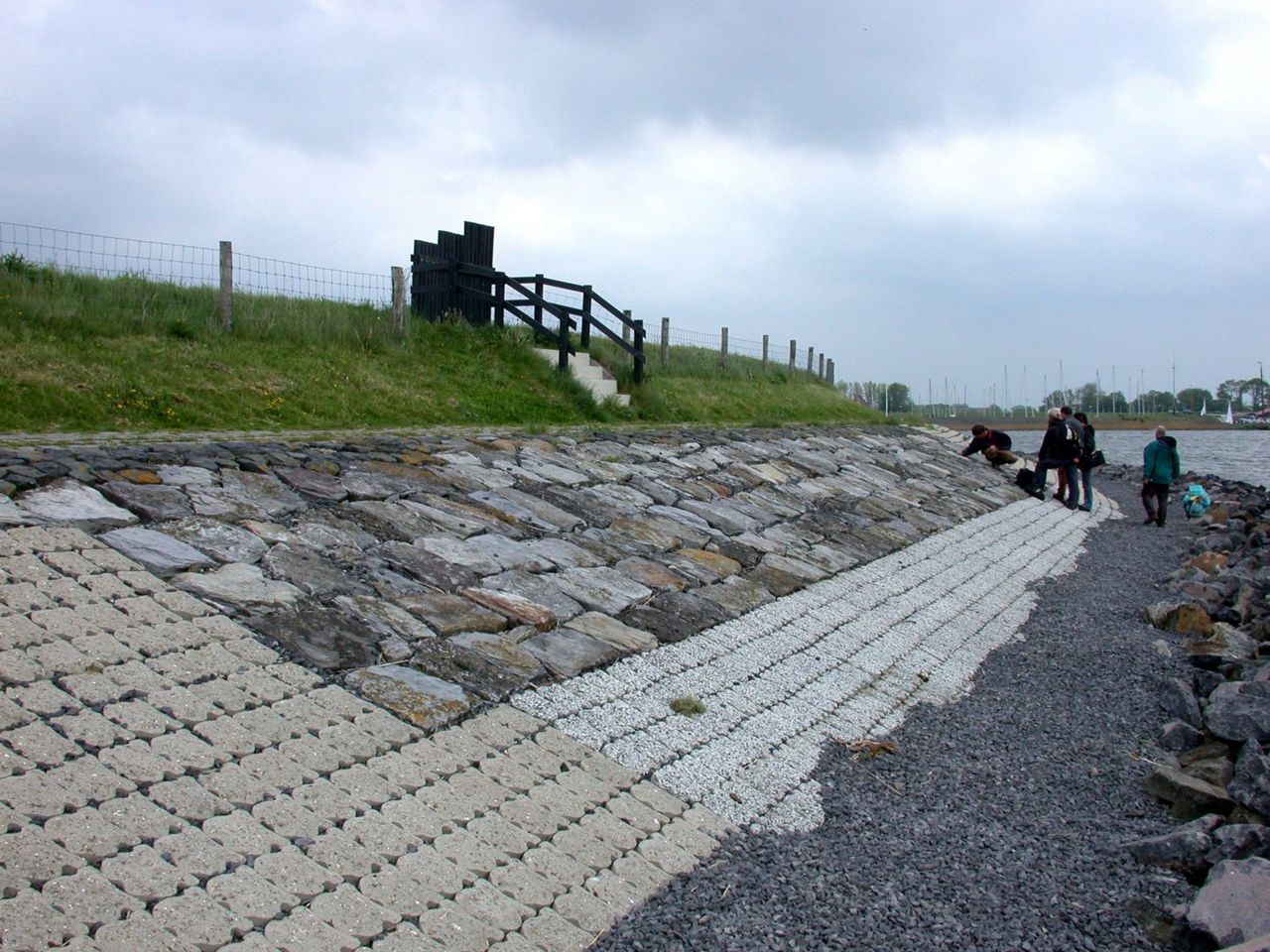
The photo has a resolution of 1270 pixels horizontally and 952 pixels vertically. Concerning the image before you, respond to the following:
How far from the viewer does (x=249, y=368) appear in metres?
12.4

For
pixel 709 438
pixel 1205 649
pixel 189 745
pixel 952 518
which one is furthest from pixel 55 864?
pixel 952 518

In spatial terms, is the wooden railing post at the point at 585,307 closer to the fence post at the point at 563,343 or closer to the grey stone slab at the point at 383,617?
the fence post at the point at 563,343

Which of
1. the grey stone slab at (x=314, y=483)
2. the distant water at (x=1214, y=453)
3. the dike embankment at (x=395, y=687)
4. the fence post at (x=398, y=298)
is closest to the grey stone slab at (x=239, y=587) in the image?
the dike embankment at (x=395, y=687)

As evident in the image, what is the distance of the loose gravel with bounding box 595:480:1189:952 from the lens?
397 cm

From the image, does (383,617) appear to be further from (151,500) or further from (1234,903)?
(1234,903)

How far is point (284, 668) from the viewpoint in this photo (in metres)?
4.86

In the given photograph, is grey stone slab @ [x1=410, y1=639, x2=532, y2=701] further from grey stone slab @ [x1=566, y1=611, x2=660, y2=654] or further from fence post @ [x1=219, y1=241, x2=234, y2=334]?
fence post @ [x1=219, y1=241, x2=234, y2=334]

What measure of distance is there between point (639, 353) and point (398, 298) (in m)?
4.41

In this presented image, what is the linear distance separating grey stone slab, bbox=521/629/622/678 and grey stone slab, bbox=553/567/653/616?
24.1 inches

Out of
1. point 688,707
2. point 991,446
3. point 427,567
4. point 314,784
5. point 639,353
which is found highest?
point 639,353

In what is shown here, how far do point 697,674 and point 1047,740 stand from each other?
2.08 meters

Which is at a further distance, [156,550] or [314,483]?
[314,483]

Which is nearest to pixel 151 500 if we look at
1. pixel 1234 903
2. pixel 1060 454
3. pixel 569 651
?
pixel 569 651

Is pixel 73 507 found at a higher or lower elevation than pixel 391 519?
higher
